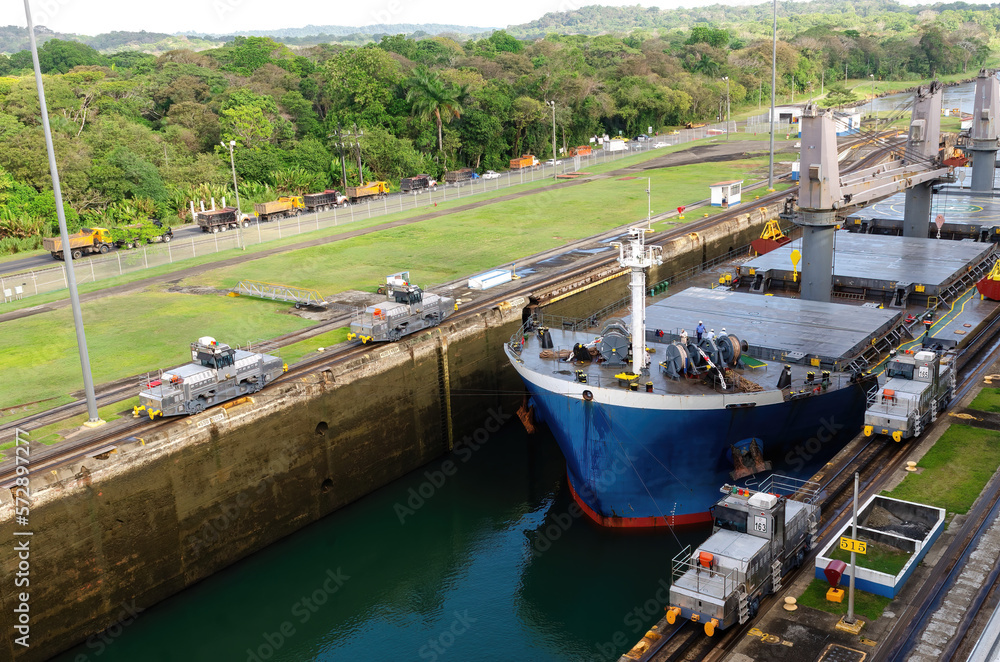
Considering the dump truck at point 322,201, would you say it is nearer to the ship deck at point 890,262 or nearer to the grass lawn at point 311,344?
the grass lawn at point 311,344

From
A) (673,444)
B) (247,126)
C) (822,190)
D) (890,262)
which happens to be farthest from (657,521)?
(247,126)

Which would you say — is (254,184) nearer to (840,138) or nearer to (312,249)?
(312,249)

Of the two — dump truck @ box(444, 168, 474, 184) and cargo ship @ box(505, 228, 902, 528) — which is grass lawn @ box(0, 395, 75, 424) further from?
dump truck @ box(444, 168, 474, 184)

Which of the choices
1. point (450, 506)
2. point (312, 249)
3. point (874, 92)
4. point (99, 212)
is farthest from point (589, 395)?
point (874, 92)

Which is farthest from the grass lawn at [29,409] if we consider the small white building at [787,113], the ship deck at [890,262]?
the small white building at [787,113]

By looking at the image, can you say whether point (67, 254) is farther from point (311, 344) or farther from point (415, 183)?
point (415, 183)

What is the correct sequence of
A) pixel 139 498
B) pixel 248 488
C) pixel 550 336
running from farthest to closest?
pixel 550 336
pixel 248 488
pixel 139 498

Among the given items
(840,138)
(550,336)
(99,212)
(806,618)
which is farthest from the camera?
(840,138)

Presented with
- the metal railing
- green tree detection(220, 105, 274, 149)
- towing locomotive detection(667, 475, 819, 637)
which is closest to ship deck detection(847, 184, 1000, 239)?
towing locomotive detection(667, 475, 819, 637)

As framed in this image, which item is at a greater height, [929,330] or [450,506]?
[929,330]
